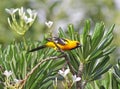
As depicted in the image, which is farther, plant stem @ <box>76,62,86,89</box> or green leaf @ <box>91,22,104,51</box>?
green leaf @ <box>91,22,104,51</box>

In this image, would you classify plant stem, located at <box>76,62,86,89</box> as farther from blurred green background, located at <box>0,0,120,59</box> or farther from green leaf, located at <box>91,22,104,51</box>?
blurred green background, located at <box>0,0,120,59</box>

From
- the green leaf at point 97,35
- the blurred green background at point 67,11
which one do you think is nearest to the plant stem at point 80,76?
the green leaf at point 97,35

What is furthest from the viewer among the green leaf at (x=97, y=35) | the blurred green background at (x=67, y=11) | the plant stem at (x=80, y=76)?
the blurred green background at (x=67, y=11)

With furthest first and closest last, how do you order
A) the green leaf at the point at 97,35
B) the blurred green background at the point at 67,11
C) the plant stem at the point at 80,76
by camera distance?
1. the blurred green background at the point at 67,11
2. the green leaf at the point at 97,35
3. the plant stem at the point at 80,76

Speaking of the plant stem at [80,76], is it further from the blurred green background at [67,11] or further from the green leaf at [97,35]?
the blurred green background at [67,11]

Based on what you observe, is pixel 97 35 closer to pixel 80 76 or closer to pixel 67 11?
pixel 80 76

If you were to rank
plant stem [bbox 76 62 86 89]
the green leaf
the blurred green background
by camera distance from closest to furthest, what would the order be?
plant stem [bbox 76 62 86 89] < the green leaf < the blurred green background

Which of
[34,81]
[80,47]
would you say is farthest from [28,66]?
[80,47]

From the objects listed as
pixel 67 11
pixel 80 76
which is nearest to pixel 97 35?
pixel 80 76

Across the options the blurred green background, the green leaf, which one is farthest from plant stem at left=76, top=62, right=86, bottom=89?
the blurred green background

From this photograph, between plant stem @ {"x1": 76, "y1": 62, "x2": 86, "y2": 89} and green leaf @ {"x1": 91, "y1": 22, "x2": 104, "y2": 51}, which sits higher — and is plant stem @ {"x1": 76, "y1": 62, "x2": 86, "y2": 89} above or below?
below

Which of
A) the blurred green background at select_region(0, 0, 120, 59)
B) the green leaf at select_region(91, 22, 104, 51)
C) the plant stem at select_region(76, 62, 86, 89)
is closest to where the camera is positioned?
the plant stem at select_region(76, 62, 86, 89)

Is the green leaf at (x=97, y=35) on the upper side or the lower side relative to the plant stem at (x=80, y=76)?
upper

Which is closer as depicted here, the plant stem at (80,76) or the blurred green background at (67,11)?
the plant stem at (80,76)
